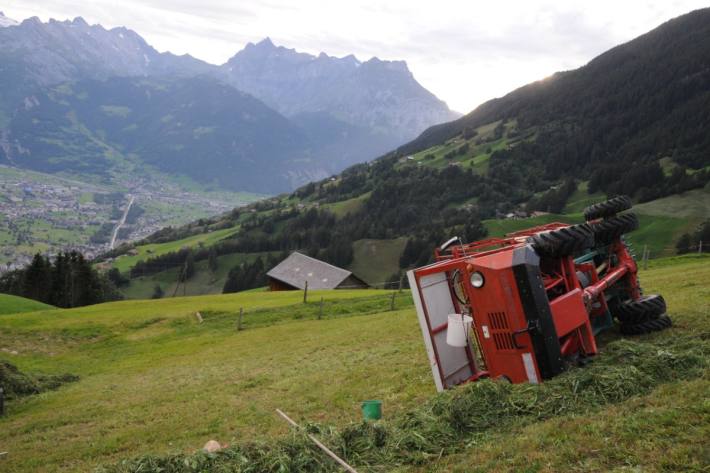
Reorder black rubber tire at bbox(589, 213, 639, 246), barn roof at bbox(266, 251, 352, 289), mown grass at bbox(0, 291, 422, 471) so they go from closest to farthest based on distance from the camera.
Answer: mown grass at bbox(0, 291, 422, 471) < black rubber tire at bbox(589, 213, 639, 246) < barn roof at bbox(266, 251, 352, 289)

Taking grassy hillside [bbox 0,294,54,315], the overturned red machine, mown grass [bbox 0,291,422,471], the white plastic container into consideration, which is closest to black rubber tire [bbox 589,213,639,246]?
the overturned red machine

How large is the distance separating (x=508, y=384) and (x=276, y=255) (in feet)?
510

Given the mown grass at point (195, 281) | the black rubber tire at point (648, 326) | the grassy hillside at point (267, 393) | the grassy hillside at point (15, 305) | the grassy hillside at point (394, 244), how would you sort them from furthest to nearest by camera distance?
the mown grass at point (195, 281) → the grassy hillside at point (394, 244) → the grassy hillside at point (15, 305) → the black rubber tire at point (648, 326) → the grassy hillside at point (267, 393)

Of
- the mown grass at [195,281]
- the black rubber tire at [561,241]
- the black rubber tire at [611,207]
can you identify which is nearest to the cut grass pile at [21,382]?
the black rubber tire at [561,241]

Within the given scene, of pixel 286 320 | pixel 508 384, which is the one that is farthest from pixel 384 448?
pixel 286 320

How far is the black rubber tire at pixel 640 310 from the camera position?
11930mm

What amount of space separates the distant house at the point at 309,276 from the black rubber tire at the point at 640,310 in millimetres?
Answer: 67211

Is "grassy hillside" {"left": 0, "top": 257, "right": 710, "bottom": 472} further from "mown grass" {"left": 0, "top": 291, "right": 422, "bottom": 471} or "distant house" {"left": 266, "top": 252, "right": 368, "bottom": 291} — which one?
"distant house" {"left": 266, "top": 252, "right": 368, "bottom": 291}

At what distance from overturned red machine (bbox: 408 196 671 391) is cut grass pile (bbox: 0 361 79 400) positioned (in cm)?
1768

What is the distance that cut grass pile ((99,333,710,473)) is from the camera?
738 cm

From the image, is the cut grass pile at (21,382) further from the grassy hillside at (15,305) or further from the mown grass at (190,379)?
the grassy hillside at (15,305)

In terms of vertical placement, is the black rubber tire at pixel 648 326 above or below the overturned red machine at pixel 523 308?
below

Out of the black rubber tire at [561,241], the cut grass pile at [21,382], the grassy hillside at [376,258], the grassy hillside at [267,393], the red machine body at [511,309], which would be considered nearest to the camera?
the grassy hillside at [267,393]

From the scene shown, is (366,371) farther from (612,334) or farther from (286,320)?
(286,320)
